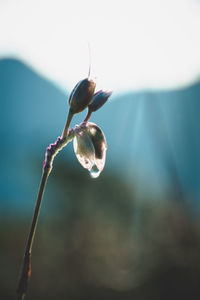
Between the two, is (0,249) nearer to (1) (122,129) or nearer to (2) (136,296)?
(2) (136,296)

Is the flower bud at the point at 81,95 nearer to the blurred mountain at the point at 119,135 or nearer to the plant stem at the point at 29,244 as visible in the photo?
the plant stem at the point at 29,244

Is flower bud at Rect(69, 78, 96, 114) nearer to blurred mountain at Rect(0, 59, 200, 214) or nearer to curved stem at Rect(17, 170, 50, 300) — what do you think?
curved stem at Rect(17, 170, 50, 300)

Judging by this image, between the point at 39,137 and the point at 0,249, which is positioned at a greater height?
the point at 39,137

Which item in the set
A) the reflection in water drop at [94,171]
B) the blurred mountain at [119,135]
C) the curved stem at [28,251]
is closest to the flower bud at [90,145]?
the reflection in water drop at [94,171]

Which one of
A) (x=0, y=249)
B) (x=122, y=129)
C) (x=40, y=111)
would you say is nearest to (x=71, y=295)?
(x=0, y=249)

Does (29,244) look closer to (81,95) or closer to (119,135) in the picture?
(81,95)

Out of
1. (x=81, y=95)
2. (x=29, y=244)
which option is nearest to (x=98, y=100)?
(x=81, y=95)

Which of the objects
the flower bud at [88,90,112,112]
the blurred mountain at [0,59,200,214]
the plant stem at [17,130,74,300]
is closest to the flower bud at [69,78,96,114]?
the flower bud at [88,90,112,112]
